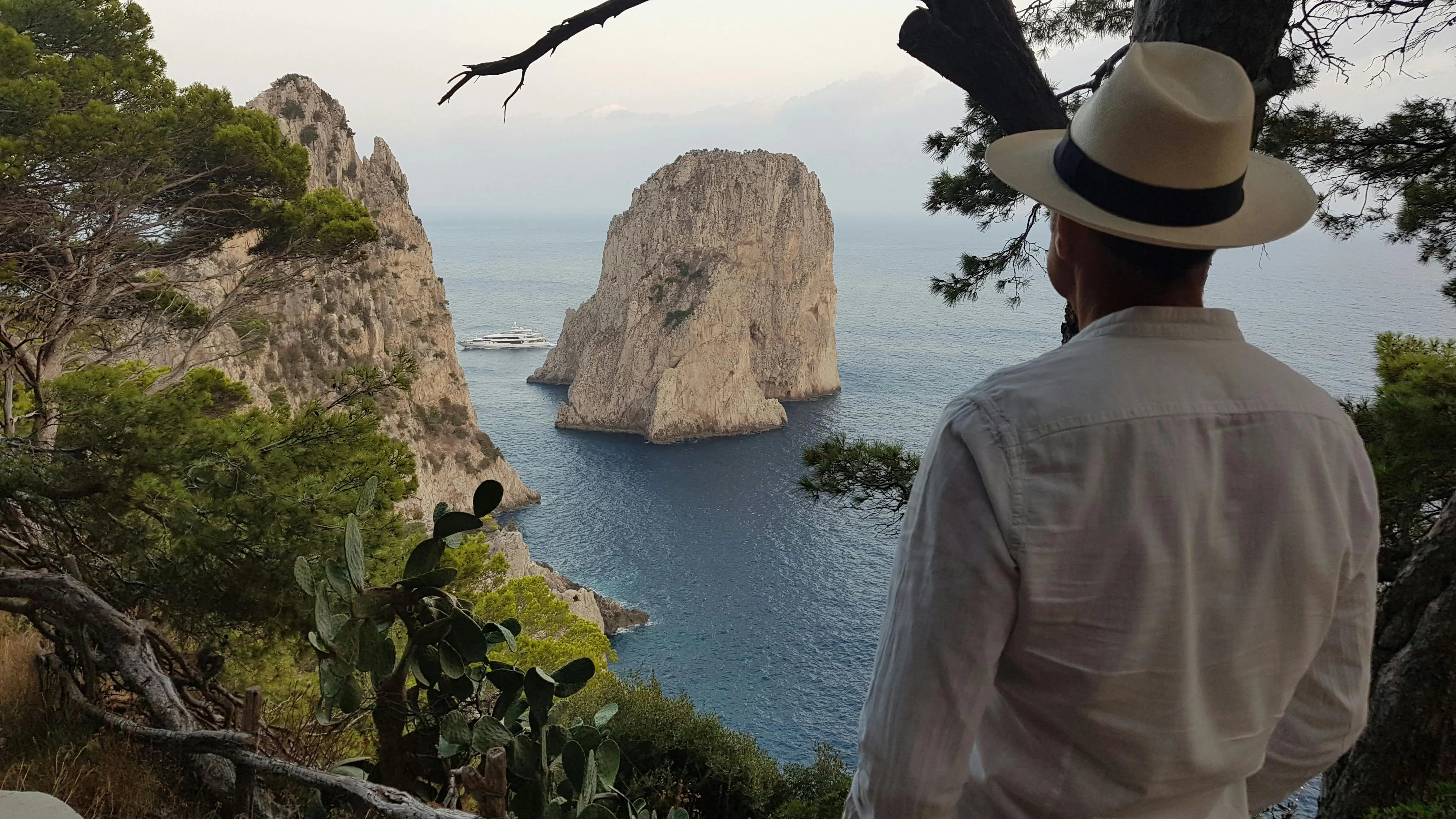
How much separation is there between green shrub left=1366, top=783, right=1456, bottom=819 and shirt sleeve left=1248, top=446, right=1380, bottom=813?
1.62 meters

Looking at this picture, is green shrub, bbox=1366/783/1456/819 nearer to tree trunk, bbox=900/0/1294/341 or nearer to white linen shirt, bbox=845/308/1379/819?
tree trunk, bbox=900/0/1294/341

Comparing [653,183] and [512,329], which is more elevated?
[653,183]

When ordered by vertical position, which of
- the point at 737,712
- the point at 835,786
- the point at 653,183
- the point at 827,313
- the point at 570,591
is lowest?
the point at 737,712

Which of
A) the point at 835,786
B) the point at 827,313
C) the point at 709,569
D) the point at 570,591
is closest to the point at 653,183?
the point at 827,313

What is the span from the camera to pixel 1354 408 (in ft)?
16.0

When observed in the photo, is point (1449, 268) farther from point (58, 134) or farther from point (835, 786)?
point (58, 134)

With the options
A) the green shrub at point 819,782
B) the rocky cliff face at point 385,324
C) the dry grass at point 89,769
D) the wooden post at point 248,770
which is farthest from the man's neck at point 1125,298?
the rocky cliff face at point 385,324

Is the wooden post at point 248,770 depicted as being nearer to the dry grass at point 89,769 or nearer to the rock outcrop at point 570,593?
the dry grass at point 89,769

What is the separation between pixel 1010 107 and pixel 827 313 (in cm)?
5554

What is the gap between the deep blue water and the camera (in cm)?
2636

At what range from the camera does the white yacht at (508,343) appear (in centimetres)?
6719

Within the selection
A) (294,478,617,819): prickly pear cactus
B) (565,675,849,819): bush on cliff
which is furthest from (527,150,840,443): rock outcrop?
(294,478,617,819): prickly pear cactus

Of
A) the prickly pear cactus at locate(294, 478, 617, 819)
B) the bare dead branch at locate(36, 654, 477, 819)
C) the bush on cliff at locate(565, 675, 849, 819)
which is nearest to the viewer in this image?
the bare dead branch at locate(36, 654, 477, 819)

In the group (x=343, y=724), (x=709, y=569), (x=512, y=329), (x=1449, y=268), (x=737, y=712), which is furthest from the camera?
(x=512, y=329)
